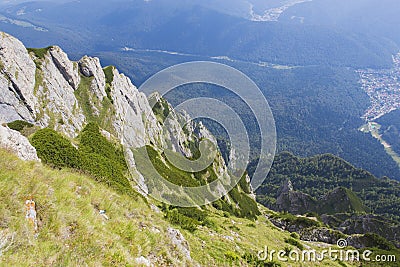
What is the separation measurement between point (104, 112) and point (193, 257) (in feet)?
267

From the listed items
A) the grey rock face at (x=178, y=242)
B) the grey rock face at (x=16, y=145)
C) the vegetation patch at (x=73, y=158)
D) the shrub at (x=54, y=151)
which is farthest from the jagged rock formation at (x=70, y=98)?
the grey rock face at (x=178, y=242)

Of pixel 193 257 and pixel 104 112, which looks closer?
pixel 193 257

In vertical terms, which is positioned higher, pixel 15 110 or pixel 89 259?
pixel 89 259

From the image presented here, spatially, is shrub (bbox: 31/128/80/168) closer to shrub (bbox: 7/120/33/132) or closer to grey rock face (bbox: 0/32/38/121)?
shrub (bbox: 7/120/33/132)

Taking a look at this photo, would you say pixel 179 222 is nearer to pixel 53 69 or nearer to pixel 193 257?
pixel 193 257

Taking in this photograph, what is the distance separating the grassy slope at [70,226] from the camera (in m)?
9.25

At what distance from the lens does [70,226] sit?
1103cm

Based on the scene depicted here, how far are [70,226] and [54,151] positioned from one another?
12.3 meters

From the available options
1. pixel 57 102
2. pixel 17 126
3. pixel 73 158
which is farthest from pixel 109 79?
pixel 73 158

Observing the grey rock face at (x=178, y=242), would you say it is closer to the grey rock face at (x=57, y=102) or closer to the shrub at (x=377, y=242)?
the shrub at (x=377, y=242)

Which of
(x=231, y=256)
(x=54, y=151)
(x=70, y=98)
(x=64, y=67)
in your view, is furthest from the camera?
(x=64, y=67)

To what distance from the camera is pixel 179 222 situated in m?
21.6

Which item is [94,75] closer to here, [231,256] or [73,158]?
[73,158]

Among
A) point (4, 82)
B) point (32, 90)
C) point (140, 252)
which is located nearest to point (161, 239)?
point (140, 252)
